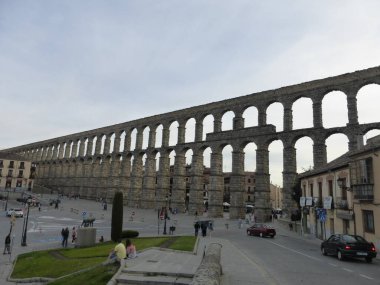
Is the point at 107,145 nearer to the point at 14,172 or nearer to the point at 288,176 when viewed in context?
the point at 14,172

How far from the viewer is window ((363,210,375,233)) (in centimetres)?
2209

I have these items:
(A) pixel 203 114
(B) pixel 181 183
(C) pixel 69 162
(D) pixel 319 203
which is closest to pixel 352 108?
(D) pixel 319 203

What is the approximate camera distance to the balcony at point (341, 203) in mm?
25798

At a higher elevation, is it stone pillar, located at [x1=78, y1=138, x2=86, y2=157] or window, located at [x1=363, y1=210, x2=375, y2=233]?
stone pillar, located at [x1=78, y1=138, x2=86, y2=157]

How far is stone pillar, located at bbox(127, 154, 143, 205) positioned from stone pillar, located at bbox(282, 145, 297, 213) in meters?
→ 36.2

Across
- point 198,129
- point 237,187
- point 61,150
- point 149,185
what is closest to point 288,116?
point 237,187

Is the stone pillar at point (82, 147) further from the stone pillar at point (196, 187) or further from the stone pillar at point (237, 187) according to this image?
the stone pillar at point (237, 187)

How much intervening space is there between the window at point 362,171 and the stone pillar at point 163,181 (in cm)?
4638

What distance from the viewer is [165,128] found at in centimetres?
7206

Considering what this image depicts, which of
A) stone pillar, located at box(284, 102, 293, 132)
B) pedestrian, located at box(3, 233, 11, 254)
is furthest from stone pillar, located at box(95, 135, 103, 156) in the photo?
pedestrian, located at box(3, 233, 11, 254)

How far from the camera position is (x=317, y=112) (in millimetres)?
49375

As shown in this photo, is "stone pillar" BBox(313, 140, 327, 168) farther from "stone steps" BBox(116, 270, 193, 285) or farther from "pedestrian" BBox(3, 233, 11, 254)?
"stone steps" BBox(116, 270, 193, 285)

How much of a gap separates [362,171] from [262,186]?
1175 inches

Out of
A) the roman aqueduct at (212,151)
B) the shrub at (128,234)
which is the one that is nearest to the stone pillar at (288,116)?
the roman aqueduct at (212,151)
